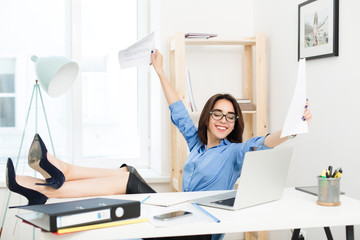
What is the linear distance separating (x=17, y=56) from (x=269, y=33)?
6.19 ft

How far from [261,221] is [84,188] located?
0.81 metres

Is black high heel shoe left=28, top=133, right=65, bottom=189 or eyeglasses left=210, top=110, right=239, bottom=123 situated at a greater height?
eyeglasses left=210, top=110, right=239, bottom=123

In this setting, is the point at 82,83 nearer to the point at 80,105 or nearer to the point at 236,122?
the point at 80,105

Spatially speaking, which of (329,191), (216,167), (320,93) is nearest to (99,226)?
(329,191)

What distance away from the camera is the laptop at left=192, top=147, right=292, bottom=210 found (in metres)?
1.67

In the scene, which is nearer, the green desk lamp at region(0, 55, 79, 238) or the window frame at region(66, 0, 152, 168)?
the green desk lamp at region(0, 55, 79, 238)

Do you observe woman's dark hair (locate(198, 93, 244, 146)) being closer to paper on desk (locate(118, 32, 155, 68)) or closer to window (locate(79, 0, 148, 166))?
paper on desk (locate(118, 32, 155, 68))

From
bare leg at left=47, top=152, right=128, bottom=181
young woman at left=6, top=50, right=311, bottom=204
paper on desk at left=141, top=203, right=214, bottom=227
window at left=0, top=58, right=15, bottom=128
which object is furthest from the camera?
window at left=0, top=58, right=15, bottom=128

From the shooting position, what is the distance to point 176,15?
3420 millimetres

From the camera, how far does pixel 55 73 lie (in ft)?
8.82

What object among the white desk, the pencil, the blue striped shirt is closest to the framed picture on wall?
the blue striped shirt

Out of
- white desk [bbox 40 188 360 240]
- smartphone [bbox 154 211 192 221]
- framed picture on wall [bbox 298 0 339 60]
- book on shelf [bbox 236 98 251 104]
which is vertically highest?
framed picture on wall [bbox 298 0 339 60]

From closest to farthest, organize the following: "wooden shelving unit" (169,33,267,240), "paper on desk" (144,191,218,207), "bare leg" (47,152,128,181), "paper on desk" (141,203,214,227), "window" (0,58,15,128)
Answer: "paper on desk" (141,203,214,227) → "paper on desk" (144,191,218,207) → "bare leg" (47,152,128,181) → "wooden shelving unit" (169,33,267,240) → "window" (0,58,15,128)

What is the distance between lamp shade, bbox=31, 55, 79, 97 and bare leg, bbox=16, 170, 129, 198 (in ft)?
2.51
